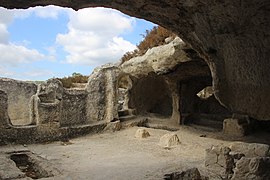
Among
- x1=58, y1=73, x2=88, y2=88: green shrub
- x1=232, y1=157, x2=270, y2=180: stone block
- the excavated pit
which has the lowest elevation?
the excavated pit

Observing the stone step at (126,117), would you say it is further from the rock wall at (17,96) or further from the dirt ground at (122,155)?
the rock wall at (17,96)

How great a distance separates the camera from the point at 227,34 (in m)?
4.30

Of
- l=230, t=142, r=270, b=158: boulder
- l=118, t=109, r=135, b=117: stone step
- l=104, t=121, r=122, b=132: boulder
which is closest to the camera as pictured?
l=230, t=142, r=270, b=158: boulder

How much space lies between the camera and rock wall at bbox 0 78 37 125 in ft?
41.3

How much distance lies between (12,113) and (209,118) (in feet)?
27.5

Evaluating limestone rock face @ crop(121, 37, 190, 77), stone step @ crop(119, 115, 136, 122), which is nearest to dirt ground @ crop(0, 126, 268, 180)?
stone step @ crop(119, 115, 136, 122)

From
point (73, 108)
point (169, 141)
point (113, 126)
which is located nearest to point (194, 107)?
point (113, 126)

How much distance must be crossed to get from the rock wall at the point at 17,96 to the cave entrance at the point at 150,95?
179 inches

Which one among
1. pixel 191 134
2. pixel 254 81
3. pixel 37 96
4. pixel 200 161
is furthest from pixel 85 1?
pixel 191 134

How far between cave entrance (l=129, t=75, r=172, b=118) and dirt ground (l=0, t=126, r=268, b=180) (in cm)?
313

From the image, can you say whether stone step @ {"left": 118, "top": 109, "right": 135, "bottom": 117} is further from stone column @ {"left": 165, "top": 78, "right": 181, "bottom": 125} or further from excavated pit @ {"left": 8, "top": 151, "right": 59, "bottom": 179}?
excavated pit @ {"left": 8, "top": 151, "right": 59, "bottom": 179}

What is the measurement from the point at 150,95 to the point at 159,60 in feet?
15.1

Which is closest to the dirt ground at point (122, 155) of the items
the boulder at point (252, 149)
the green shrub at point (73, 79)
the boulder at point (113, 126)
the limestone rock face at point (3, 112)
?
the boulder at point (113, 126)

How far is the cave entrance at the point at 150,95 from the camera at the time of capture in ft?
45.7
